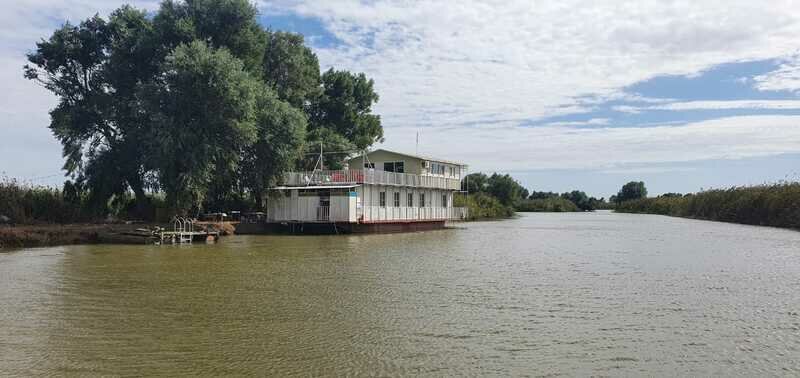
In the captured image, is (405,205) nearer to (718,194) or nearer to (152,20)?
(152,20)

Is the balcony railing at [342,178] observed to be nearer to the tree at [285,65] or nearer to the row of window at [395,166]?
the row of window at [395,166]

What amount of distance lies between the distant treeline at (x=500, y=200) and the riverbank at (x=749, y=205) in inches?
914

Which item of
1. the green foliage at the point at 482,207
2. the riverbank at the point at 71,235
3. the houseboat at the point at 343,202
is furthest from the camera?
the green foliage at the point at 482,207

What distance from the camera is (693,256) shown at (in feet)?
84.4

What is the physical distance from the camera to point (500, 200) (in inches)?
3755

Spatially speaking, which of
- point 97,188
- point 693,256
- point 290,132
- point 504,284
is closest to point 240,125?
point 290,132

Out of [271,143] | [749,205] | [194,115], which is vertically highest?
[194,115]

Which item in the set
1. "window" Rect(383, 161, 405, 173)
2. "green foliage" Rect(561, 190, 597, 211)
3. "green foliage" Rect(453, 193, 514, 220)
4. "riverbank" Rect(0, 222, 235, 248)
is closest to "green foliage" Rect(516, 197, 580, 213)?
"green foliage" Rect(561, 190, 597, 211)

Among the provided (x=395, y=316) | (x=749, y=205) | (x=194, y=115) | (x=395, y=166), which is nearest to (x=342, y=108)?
(x=395, y=166)

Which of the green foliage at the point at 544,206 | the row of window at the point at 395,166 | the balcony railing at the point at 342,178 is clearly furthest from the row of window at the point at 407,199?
the green foliage at the point at 544,206

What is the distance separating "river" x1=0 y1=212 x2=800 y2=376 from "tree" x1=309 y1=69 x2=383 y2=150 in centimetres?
3156

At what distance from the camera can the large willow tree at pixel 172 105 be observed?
33.6 metres

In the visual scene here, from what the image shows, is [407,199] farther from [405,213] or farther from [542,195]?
[542,195]

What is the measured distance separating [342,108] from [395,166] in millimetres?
9244
